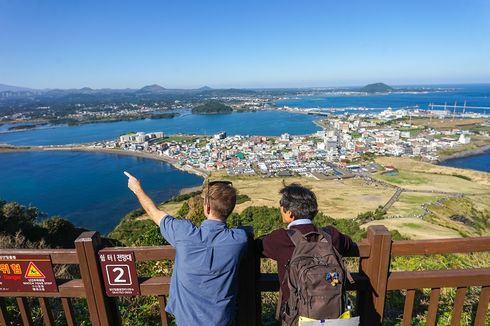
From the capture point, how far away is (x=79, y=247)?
1.86 metres

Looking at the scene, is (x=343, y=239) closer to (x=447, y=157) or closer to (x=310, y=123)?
(x=447, y=157)

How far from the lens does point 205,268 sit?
63.3 inches

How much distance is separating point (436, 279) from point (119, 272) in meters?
1.87

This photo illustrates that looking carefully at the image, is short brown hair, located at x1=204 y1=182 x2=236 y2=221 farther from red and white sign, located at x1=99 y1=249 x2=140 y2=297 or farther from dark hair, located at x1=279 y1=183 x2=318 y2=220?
red and white sign, located at x1=99 y1=249 x2=140 y2=297

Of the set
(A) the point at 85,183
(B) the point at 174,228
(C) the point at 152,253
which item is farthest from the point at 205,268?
(A) the point at 85,183

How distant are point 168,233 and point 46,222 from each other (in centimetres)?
1172

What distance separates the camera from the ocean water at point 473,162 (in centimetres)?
4047

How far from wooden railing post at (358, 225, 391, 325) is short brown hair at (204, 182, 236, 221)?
863 mm

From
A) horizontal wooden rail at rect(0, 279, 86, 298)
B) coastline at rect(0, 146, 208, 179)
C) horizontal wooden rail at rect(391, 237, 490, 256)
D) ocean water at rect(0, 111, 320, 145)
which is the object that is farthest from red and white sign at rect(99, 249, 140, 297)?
ocean water at rect(0, 111, 320, 145)

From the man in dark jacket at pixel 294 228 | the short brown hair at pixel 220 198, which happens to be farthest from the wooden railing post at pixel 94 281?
the man in dark jacket at pixel 294 228

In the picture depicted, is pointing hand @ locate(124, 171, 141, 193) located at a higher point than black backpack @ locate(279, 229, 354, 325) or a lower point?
higher

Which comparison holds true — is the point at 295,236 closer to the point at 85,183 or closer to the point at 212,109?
the point at 85,183

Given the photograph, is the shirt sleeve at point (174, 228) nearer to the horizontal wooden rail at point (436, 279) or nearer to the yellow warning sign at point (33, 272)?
the yellow warning sign at point (33, 272)

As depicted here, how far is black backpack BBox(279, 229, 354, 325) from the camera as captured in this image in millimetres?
1521
